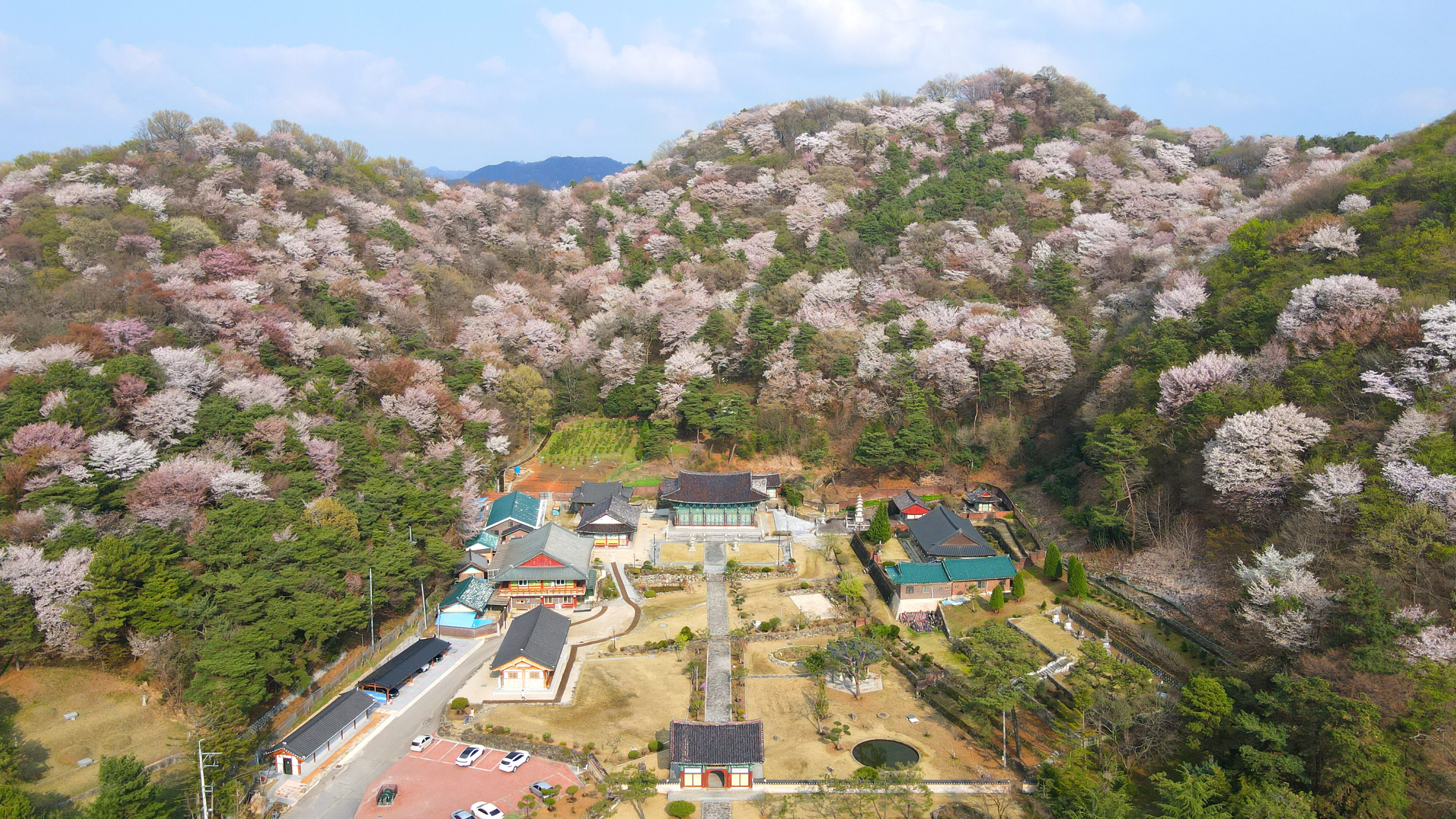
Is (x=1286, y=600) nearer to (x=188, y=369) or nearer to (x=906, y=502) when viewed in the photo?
(x=906, y=502)

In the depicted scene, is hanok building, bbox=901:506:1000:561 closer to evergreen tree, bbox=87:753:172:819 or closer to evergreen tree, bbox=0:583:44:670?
evergreen tree, bbox=87:753:172:819

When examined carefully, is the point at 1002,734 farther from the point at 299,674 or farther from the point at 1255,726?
the point at 299,674

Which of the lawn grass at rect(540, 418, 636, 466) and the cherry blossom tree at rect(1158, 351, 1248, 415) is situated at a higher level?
the cherry blossom tree at rect(1158, 351, 1248, 415)

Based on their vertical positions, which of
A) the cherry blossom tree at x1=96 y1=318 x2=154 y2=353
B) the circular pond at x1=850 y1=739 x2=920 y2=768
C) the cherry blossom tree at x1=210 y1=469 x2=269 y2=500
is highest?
the cherry blossom tree at x1=96 y1=318 x2=154 y2=353

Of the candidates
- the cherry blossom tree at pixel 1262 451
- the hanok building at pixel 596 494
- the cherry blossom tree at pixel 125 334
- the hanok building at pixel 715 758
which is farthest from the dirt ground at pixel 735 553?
the cherry blossom tree at pixel 125 334

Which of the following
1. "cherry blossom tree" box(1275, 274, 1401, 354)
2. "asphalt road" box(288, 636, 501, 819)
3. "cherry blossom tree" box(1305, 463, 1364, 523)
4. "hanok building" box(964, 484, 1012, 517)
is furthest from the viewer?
"hanok building" box(964, 484, 1012, 517)

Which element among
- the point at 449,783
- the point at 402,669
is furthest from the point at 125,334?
the point at 449,783

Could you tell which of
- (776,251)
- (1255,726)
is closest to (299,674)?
(1255,726)

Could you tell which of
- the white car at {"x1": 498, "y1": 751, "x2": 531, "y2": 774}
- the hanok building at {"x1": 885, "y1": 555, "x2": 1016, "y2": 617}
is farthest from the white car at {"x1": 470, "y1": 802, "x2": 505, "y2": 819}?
the hanok building at {"x1": 885, "y1": 555, "x2": 1016, "y2": 617}
